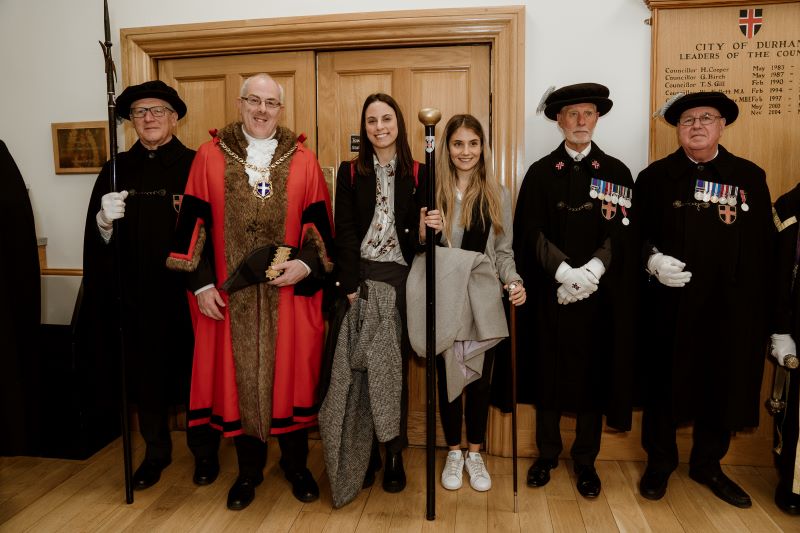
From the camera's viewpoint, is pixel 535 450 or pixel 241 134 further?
pixel 535 450

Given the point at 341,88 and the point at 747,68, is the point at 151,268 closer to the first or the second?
the point at 341,88

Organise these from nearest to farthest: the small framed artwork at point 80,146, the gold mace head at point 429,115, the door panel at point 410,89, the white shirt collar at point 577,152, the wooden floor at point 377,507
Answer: the gold mace head at point 429,115, the wooden floor at point 377,507, the white shirt collar at point 577,152, the door panel at point 410,89, the small framed artwork at point 80,146

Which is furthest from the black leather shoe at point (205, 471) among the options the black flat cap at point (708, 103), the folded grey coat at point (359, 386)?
the black flat cap at point (708, 103)

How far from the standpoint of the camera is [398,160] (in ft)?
7.52

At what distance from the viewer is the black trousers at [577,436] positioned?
2.47m

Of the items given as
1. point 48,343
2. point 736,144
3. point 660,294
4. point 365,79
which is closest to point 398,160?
point 365,79

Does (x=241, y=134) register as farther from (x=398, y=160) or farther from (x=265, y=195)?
(x=398, y=160)

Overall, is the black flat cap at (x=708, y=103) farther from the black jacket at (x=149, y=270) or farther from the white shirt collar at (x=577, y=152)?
the black jacket at (x=149, y=270)

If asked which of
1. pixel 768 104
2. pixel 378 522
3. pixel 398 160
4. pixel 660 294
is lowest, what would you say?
pixel 378 522

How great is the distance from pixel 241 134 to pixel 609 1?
6.02ft

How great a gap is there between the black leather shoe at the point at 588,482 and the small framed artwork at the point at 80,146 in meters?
2.94

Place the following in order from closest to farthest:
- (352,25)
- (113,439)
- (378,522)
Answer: (378,522) → (352,25) → (113,439)

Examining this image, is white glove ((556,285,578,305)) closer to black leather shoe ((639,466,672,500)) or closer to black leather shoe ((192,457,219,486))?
black leather shoe ((639,466,672,500))

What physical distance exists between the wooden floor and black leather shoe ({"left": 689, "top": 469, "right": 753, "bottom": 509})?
0.10 ft
